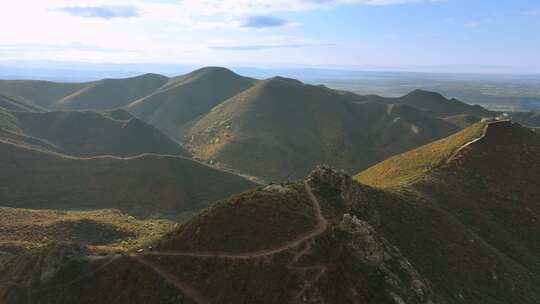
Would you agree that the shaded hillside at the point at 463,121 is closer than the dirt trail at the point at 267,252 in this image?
No

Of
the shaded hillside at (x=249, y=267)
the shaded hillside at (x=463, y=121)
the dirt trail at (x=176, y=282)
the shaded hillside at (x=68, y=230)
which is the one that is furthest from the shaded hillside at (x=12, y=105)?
the shaded hillside at (x=463, y=121)

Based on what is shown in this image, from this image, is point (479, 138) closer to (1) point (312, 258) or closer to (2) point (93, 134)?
(1) point (312, 258)

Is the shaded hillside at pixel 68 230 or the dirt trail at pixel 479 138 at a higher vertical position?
the dirt trail at pixel 479 138

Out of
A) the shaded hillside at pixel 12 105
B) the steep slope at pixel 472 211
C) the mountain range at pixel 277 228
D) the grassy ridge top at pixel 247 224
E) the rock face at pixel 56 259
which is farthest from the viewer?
the shaded hillside at pixel 12 105

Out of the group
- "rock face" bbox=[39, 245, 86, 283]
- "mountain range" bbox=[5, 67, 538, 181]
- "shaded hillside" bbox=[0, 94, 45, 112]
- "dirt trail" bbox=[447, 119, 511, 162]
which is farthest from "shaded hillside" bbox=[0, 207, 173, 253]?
"shaded hillside" bbox=[0, 94, 45, 112]

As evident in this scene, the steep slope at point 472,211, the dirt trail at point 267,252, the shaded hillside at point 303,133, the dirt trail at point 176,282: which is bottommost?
the shaded hillside at point 303,133

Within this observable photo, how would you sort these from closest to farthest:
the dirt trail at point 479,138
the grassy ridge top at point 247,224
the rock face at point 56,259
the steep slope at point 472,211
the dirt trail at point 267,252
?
the dirt trail at point 267,252 → the grassy ridge top at point 247,224 → the rock face at point 56,259 → the steep slope at point 472,211 → the dirt trail at point 479,138

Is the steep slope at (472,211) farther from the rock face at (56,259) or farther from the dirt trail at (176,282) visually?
the rock face at (56,259)
